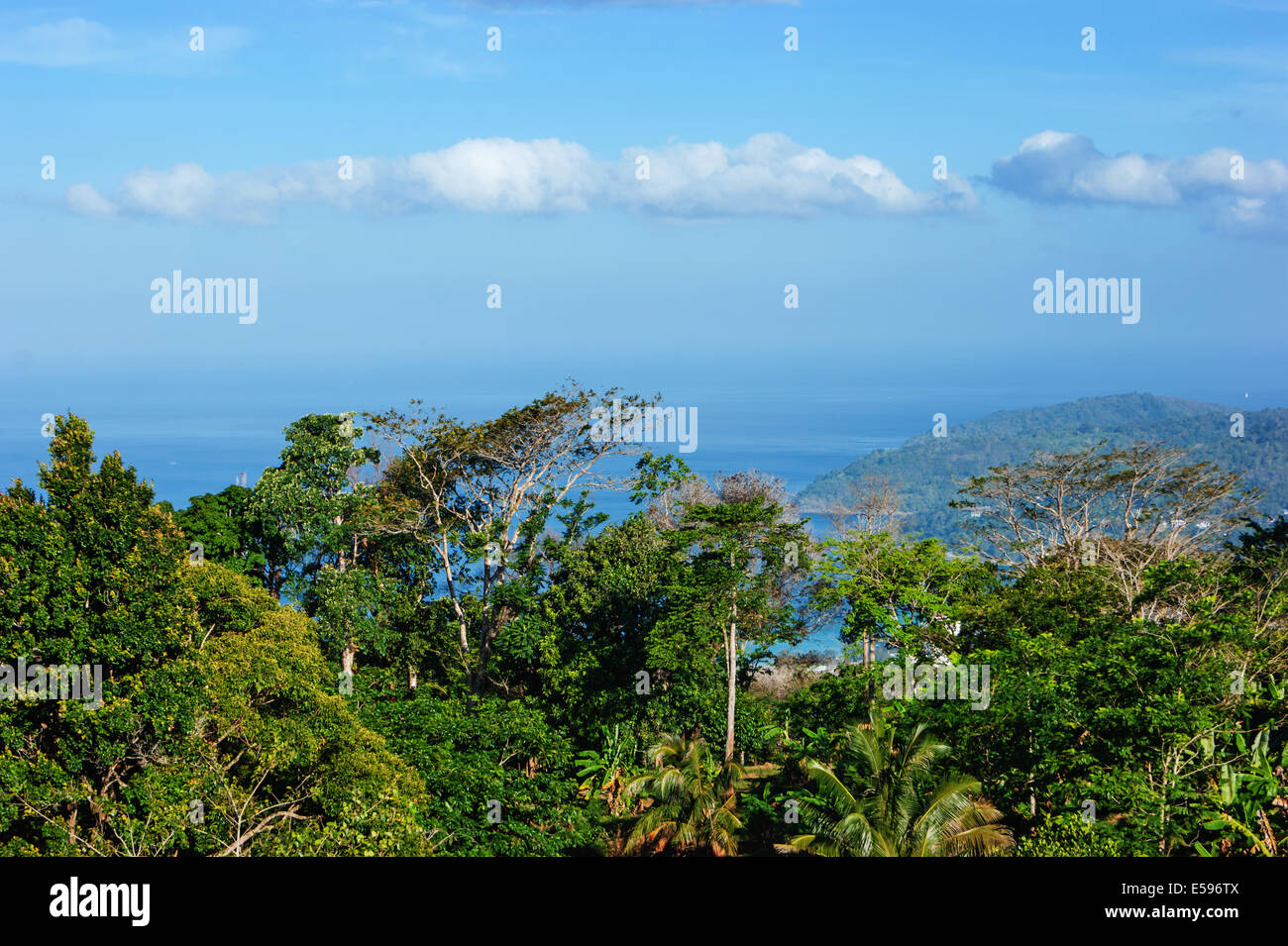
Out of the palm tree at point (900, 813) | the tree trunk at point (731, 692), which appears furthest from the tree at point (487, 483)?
the palm tree at point (900, 813)

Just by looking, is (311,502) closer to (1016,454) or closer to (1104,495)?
(1104,495)

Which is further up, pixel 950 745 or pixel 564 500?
pixel 564 500

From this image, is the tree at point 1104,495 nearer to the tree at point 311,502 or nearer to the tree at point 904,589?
the tree at point 904,589

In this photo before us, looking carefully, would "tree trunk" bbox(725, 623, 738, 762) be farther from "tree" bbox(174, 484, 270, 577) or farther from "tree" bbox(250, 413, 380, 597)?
"tree" bbox(174, 484, 270, 577)

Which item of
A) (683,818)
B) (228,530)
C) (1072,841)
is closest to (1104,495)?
(683,818)
